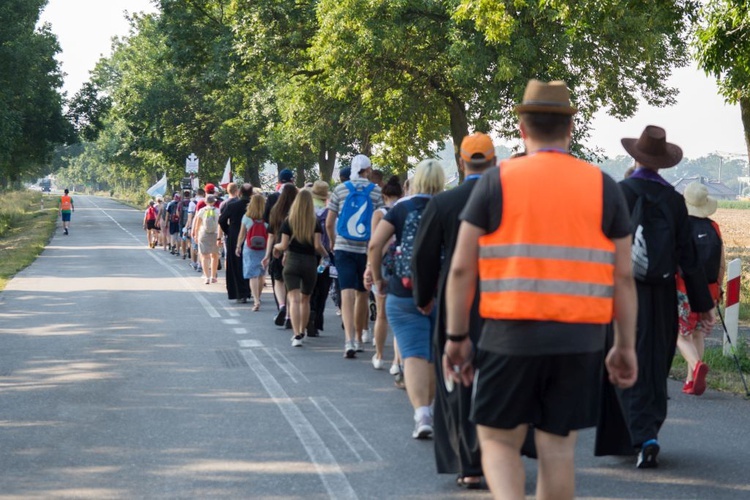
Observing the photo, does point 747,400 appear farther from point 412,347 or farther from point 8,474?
point 8,474

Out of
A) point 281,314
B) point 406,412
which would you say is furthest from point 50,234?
point 406,412

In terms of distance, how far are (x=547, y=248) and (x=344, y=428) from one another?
3907 millimetres

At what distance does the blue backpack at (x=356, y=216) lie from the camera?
1128 cm

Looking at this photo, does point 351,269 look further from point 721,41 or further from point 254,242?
point 721,41

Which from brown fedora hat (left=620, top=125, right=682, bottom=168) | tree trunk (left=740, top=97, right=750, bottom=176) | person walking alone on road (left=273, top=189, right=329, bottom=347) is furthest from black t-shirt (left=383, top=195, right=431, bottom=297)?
tree trunk (left=740, top=97, right=750, bottom=176)

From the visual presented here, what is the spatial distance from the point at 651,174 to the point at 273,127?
107ft

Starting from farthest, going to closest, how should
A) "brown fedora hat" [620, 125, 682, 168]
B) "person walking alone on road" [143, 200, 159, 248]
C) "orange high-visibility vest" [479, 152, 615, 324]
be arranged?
1. "person walking alone on road" [143, 200, 159, 248]
2. "brown fedora hat" [620, 125, 682, 168]
3. "orange high-visibility vest" [479, 152, 615, 324]

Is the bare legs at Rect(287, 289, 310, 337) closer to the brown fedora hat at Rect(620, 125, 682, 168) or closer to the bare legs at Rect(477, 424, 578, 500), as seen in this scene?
the brown fedora hat at Rect(620, 125, 682, 168)

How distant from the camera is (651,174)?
6.72 m

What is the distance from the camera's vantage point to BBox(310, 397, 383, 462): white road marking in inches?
279

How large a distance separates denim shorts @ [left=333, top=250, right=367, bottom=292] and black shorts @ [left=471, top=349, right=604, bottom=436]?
7.05 m

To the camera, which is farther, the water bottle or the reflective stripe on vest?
the reflective stripe on vest

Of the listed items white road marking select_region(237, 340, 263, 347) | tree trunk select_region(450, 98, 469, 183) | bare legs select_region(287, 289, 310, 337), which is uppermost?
tree trunk select_region(450, 98, 469, 183)

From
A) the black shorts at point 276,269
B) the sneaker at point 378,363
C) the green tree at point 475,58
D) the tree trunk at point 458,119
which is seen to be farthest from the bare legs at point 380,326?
the tree trunk at point 458,119
